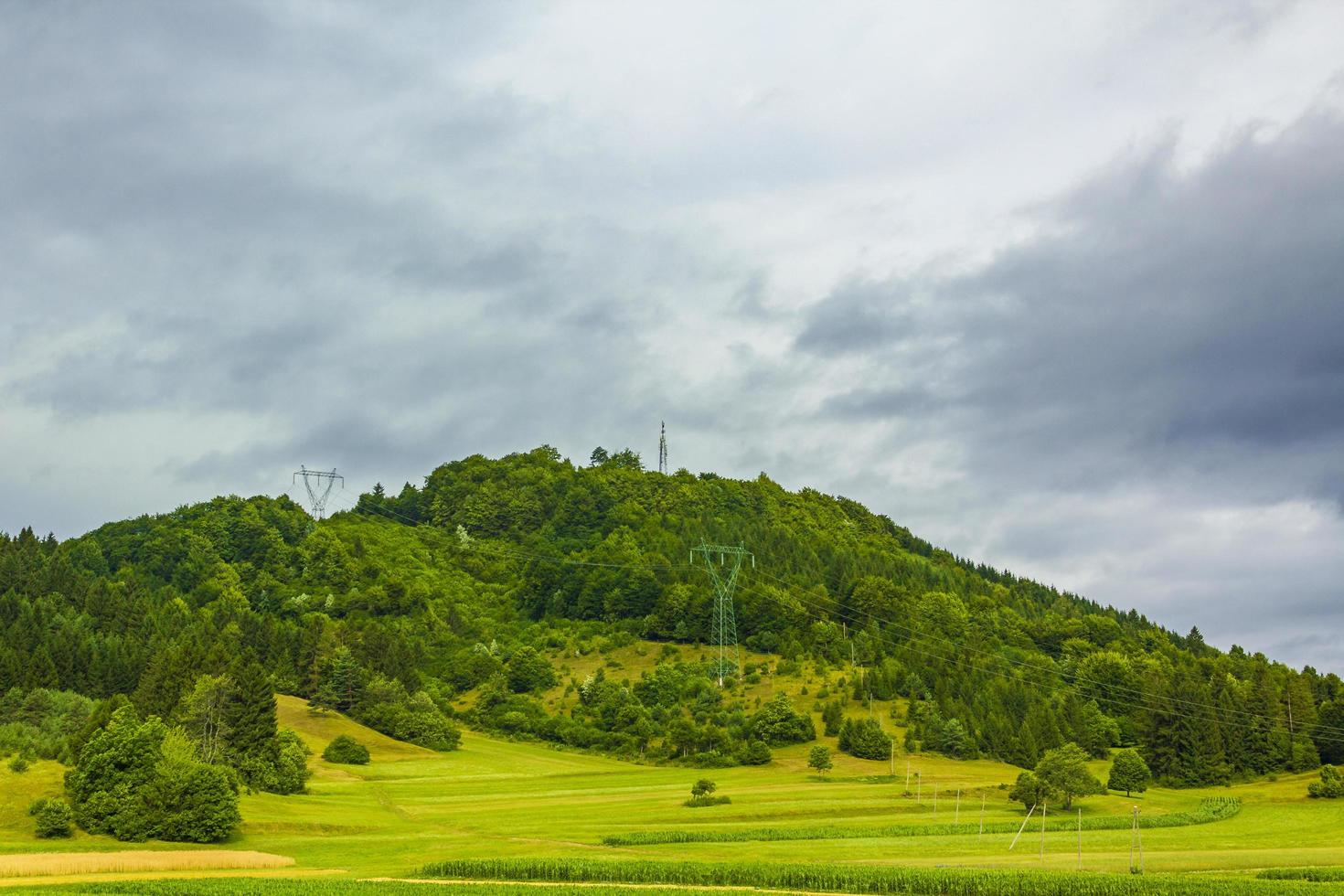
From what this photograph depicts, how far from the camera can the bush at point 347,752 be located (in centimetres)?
16212

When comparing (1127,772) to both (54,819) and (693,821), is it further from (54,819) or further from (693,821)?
(54,819)

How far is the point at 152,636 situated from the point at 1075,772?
143 meters

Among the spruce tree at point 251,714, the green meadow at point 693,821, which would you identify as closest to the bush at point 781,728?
the green meadow at point 693,821

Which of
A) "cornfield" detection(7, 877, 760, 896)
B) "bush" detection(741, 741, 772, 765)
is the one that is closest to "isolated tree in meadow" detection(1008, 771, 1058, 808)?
"bush" detection(741, 741, 772, 765)

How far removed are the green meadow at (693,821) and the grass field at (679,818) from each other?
1.00ft

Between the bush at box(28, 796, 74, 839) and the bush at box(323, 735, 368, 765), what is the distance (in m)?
63.1

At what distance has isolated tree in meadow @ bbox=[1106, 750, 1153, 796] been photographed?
148250 millimetres

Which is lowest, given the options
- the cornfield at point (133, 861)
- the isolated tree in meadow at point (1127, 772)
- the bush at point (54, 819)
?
the cornfield at point (133, 861)

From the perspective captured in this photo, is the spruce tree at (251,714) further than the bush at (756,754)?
No

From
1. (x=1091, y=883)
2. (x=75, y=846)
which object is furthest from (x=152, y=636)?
(x=1091, y=883)

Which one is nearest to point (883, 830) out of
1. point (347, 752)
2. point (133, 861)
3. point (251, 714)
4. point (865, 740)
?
point (133, 861)

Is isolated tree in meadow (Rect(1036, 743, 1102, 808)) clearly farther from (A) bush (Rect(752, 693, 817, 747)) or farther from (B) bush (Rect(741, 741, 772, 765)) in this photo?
(A) bush (Rect(752, 693, 817, 747))

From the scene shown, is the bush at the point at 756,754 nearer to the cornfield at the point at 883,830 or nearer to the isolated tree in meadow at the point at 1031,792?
the isolated tree in meadow at the point at 1031,792

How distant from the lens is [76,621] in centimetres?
19975
